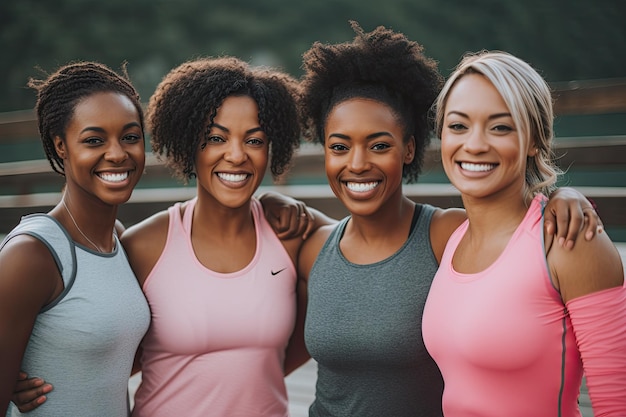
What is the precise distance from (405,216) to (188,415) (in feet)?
3.67

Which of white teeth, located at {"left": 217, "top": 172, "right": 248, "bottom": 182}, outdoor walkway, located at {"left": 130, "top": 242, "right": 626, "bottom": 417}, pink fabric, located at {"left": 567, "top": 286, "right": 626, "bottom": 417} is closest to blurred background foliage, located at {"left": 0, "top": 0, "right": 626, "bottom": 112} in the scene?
outdoor walkway, located at {"left": 130, "top": 242, "right": 626, "bottom": 417}

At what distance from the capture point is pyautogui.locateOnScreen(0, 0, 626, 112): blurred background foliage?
7.25 metres

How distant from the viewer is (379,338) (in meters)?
2.33

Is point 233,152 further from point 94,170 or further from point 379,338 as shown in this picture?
point 379,338

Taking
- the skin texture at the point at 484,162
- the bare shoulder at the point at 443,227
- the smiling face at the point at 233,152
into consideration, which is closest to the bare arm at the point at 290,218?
the smiling face at the point at 233,152

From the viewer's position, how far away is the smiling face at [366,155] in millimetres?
2473

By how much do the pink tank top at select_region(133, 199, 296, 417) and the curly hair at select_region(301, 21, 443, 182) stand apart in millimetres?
755

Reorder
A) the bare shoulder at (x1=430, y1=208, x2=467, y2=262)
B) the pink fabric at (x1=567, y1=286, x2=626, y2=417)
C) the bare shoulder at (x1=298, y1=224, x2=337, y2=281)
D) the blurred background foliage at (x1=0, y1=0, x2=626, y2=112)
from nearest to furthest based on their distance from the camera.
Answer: the pink fabric at (x1=567, y1=286, x2=626, y2=417)
the bare shoulder at (x1=430, y1=208, x2=467, y2=262)
the bare shoulder at (x1=298, y1=224, x2=337, y2=281)
the blurred background foliage at (x1=0, y1=0, x2=626, y2=112)

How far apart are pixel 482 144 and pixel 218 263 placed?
114 cm

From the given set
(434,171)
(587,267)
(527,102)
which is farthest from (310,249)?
(434,171)

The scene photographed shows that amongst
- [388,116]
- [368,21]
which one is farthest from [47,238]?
[368,21]

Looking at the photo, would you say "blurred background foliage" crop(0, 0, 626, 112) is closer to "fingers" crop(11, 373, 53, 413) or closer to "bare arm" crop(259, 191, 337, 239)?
"bare arm" crop(259, 191, 337, 239)

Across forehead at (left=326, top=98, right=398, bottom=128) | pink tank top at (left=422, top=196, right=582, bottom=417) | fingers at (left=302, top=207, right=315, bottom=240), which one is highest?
forehead at (left=326, top=98, right=398, bottom=128)

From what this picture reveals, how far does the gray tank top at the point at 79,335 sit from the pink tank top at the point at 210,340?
21 cm
